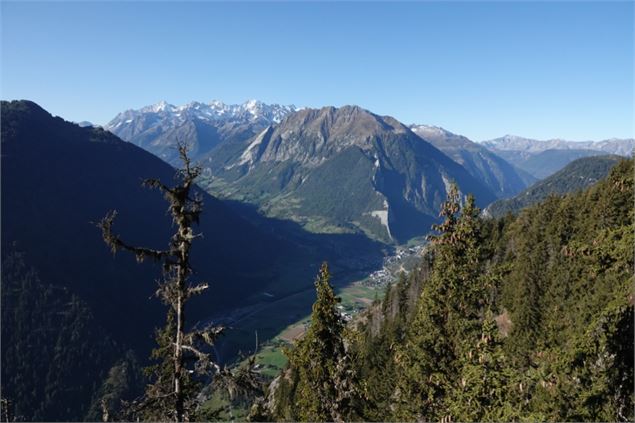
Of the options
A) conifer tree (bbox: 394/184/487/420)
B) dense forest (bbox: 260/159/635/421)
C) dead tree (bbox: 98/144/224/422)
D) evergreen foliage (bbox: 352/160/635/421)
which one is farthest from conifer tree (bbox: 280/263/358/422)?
dead tree (bbox: 98/144/224/422)

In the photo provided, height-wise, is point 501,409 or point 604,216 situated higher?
point 604,216

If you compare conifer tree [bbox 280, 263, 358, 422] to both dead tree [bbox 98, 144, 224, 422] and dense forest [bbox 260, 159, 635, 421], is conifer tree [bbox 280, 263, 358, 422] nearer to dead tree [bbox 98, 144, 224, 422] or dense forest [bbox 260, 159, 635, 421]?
dense forest [bbox 260, 159, 635, 421]

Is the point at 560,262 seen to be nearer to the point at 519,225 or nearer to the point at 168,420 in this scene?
the point at 519,225

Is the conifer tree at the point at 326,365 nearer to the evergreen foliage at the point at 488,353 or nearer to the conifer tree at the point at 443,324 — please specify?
the evergreen foliage at the point at 488,353

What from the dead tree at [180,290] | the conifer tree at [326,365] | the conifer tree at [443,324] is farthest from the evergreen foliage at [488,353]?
the dead tree at [180,290]

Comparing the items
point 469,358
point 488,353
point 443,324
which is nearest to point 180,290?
point 488,353

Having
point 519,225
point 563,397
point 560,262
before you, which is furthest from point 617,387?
point 519,225

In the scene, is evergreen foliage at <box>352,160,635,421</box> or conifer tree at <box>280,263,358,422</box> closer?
evergreen foliage at <box>352,160,635,421</box>

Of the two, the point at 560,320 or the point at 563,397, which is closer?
the point at 563,397

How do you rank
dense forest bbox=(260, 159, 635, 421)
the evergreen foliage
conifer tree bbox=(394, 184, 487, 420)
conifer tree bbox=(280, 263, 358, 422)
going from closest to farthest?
the evergreen foliage → dense forest bbox=(260, 159, 635, 421) → conifer tree bbox=(280, 263, 358, 422) → conifer tree bbox=(394, 184, 487, 420)

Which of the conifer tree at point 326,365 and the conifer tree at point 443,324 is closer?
the conifer tree at point 326,365

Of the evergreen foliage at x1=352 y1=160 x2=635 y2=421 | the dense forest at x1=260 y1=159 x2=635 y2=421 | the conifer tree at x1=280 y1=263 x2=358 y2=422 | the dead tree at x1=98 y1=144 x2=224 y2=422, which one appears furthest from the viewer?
the conifer tree at x1=280 y1=263 x2=358 y2=422
